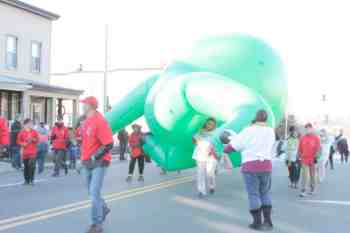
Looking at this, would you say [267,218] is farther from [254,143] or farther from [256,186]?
[254,143]

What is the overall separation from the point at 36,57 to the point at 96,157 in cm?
2097

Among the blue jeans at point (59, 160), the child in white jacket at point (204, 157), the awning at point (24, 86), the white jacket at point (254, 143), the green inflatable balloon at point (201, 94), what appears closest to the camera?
the white jacket at point (254, 143)

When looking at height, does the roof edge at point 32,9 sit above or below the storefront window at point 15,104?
above

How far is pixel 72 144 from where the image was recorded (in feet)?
54.0

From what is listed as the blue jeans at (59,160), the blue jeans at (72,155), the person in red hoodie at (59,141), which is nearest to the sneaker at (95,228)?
the blue jeans at (59,160)

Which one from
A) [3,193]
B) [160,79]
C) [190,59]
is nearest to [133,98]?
[160,79]

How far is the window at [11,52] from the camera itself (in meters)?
24.4

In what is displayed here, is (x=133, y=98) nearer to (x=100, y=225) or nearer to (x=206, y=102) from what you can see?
(x=206, y=102)

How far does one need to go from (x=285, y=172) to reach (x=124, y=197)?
8.35 meters

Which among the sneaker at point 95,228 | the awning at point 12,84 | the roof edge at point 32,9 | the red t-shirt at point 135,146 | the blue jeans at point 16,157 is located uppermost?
the roof edge at point 32,9

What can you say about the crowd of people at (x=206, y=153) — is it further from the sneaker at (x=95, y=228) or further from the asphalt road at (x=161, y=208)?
the asphalt road at (x=161, y=208)

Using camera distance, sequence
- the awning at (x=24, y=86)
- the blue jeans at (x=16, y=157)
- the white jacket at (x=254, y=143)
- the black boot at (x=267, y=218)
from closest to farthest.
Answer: the white jacket at (x=254, y=143), the black boot at (x=267, y=218), the blue jeans at (x=16, y=157), the awning at (x=24, y=86)

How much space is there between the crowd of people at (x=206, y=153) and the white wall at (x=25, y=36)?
24.9 ft

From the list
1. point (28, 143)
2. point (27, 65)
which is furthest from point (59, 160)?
point (27, 65)
